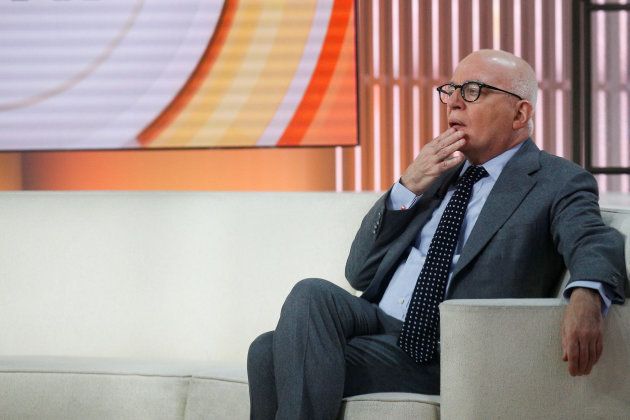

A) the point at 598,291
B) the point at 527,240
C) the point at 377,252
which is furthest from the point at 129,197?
the point at 598,291

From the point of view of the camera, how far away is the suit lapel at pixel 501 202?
2.13 meters

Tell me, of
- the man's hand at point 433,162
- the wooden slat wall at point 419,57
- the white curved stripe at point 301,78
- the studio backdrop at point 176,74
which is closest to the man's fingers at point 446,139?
the man's hand at point 433,162

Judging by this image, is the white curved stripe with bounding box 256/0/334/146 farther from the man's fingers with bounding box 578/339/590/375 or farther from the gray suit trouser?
the man's fingers with bounding box 578/339/590/375

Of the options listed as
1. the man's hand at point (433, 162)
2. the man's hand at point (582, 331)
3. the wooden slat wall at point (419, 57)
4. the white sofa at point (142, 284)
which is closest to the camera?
the man's hand at point (582, 331)

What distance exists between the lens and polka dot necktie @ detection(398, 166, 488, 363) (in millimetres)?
2117

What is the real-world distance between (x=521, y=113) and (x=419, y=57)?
2.03m

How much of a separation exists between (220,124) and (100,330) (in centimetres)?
122

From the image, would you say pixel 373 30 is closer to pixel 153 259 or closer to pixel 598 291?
pixel 153 259

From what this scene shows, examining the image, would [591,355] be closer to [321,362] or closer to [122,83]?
[321,362]

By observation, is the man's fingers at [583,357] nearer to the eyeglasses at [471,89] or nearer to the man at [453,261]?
the man at [453,261]

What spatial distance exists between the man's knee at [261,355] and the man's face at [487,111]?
69 centimetres

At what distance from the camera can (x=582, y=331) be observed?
5.89 ft

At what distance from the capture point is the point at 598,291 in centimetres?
184

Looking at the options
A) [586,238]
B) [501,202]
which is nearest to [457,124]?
[501,202]
